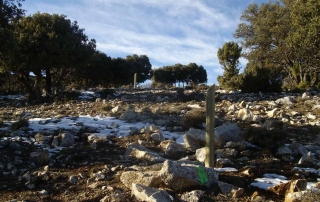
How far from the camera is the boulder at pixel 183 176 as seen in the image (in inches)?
172

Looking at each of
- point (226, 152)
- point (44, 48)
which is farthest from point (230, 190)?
point (44, 48)

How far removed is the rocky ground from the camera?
4375mm

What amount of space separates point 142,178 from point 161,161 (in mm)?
1245

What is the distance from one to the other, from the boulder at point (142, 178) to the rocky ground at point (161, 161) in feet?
0.05

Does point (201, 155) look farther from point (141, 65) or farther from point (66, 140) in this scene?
point (141, 65)

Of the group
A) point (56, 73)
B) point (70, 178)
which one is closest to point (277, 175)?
point (70, 178)

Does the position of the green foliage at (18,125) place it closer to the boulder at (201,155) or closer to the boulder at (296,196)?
the boulder at (201,155)

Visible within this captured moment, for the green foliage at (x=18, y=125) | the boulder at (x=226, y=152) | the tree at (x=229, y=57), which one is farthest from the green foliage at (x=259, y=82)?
the green foliage at (x=18, y=125)

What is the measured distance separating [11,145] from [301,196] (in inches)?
247

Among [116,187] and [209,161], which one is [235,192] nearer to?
[209,161]

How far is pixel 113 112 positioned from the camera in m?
11.1

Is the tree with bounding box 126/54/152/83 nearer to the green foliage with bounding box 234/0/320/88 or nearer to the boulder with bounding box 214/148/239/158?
the green foliage with bounding box 234/0/320/88

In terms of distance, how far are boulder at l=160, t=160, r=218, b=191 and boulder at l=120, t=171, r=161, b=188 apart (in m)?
0.16

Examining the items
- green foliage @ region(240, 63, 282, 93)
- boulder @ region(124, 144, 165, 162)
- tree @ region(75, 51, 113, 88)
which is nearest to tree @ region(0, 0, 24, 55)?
boulder @ region(124, 144, 165, 162)
